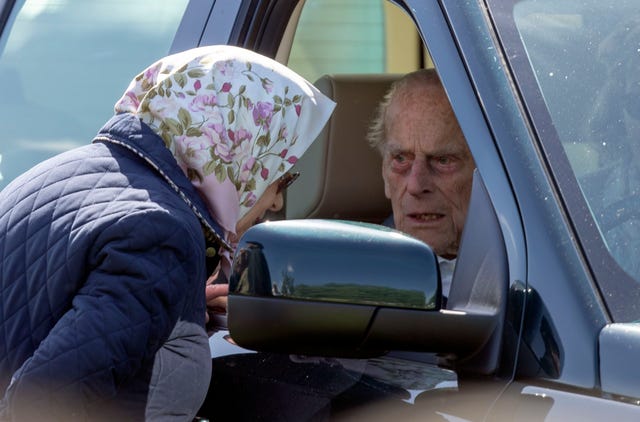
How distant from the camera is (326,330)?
1.89 meters

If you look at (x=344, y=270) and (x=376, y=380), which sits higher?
(x=344, y=270)

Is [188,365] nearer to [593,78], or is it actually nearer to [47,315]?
[47,315]

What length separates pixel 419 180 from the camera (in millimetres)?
3299

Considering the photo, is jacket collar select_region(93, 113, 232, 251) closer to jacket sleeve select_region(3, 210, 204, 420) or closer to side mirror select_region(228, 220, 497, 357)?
jacket sleeve select_region(3, 210, 204, 420)

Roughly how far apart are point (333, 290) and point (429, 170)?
1460 millimetres

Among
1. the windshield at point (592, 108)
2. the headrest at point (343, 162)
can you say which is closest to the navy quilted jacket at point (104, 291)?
the windshield at point (592, 108)

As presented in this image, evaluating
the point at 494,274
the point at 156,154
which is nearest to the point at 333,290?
the point at 494,274

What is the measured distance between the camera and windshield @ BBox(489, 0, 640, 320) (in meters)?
1.95

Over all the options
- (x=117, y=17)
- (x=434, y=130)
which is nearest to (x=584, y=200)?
(x=434, y=130)

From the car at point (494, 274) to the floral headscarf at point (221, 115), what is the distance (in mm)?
290

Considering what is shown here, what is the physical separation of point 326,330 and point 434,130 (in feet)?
4.74

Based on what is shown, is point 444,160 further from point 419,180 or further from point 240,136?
point 240,136

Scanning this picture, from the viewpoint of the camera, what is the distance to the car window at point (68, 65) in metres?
3.17

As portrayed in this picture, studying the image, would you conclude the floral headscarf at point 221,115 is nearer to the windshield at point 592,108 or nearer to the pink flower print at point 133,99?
the pink flower print at point 133,99
